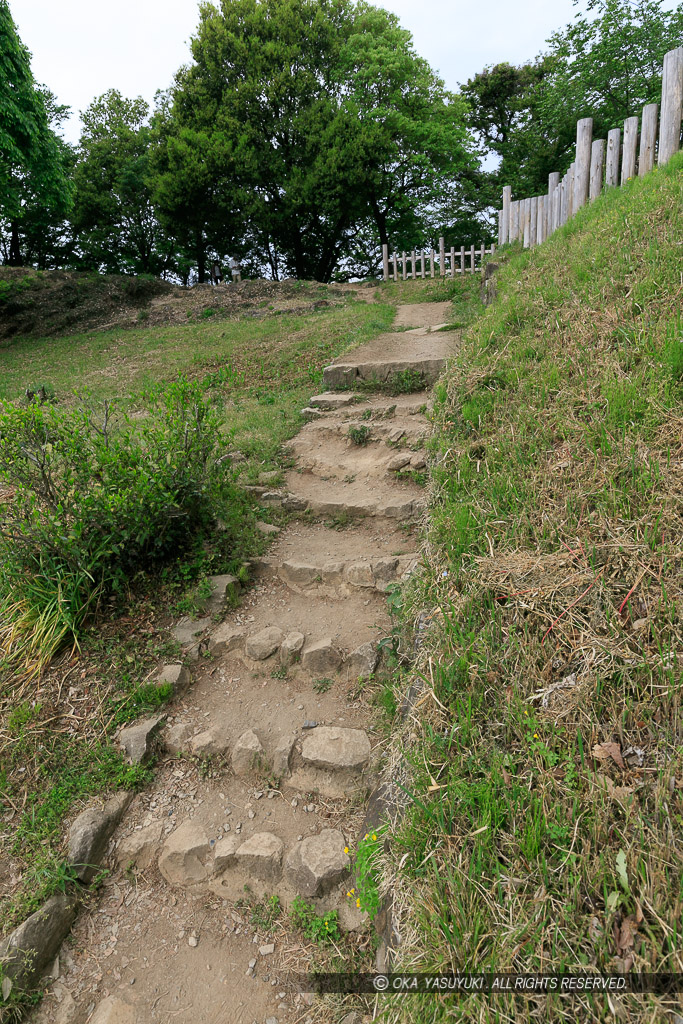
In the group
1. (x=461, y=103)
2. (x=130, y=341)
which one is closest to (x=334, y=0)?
(x=461, y=103)

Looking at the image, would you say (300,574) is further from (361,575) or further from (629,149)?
(629,149)

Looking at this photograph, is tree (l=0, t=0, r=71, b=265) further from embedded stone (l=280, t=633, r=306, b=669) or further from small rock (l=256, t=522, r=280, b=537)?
embedded stone (l=280, t=633, r=306, b=669)

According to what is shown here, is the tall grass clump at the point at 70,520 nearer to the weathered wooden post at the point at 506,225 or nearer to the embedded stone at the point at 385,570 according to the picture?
the embedded stone at the point at 385,570

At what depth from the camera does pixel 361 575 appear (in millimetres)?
3996

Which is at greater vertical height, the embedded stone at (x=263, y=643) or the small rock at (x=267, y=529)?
the small rock at (x=267, y=529)

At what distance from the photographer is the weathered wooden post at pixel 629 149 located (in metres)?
6.46

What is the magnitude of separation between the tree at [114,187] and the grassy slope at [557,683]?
25124 millimetres

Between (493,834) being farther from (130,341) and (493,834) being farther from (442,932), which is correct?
(130,341)

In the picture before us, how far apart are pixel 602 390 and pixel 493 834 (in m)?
2.38

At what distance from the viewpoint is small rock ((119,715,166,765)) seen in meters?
3.07

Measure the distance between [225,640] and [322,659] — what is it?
69 cm

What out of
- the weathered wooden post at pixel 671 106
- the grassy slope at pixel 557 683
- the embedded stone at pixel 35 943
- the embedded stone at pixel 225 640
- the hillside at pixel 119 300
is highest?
the weathered wooden post at pixel 671 106

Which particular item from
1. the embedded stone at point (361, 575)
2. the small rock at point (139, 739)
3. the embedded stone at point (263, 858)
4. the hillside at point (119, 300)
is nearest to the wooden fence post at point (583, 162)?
the embedded stone at point (361, 575)

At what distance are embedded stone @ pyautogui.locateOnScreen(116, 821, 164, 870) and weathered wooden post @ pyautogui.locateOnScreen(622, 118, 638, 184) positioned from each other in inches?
308
